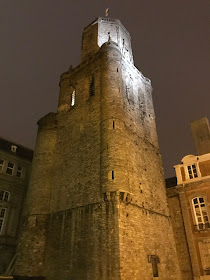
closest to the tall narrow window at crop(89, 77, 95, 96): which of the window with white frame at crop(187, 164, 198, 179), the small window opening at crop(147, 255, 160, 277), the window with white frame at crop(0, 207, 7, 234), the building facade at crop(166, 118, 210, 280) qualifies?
the building facade at crop(166, 118, 210, 280)

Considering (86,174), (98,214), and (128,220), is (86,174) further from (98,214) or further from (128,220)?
(128,220)

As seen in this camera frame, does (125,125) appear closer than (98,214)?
No

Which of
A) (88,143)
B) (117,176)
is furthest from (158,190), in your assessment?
(88,143)

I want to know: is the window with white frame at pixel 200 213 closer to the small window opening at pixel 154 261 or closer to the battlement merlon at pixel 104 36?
the small window opening at pixel 154 261

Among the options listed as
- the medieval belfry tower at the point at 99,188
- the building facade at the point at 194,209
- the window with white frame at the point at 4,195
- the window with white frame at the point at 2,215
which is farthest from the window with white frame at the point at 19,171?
the building facade at the point at 194,209

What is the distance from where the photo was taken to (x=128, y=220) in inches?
608

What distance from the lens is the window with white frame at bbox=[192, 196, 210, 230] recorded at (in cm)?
2048

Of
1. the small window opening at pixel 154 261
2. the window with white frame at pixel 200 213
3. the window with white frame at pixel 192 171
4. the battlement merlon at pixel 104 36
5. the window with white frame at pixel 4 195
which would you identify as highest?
the battlement merlon at pixel 104 36

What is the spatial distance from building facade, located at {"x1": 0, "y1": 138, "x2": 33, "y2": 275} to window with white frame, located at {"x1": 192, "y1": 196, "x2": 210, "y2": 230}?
57.8ft

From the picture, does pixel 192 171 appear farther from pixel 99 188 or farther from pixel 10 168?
pixel 10 168

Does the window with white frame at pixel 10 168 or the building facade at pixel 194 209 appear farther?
the window with white frame at pixel 10 168

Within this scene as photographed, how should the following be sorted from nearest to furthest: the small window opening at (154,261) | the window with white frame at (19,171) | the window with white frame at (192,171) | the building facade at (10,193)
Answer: the small window opening at (154,261)
the window with white frame at (192,171)
the building facade at (10,193)
the window with white frame at (19,171)

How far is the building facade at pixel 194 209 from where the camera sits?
19797 mm

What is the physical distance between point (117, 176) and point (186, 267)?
11081 mm
